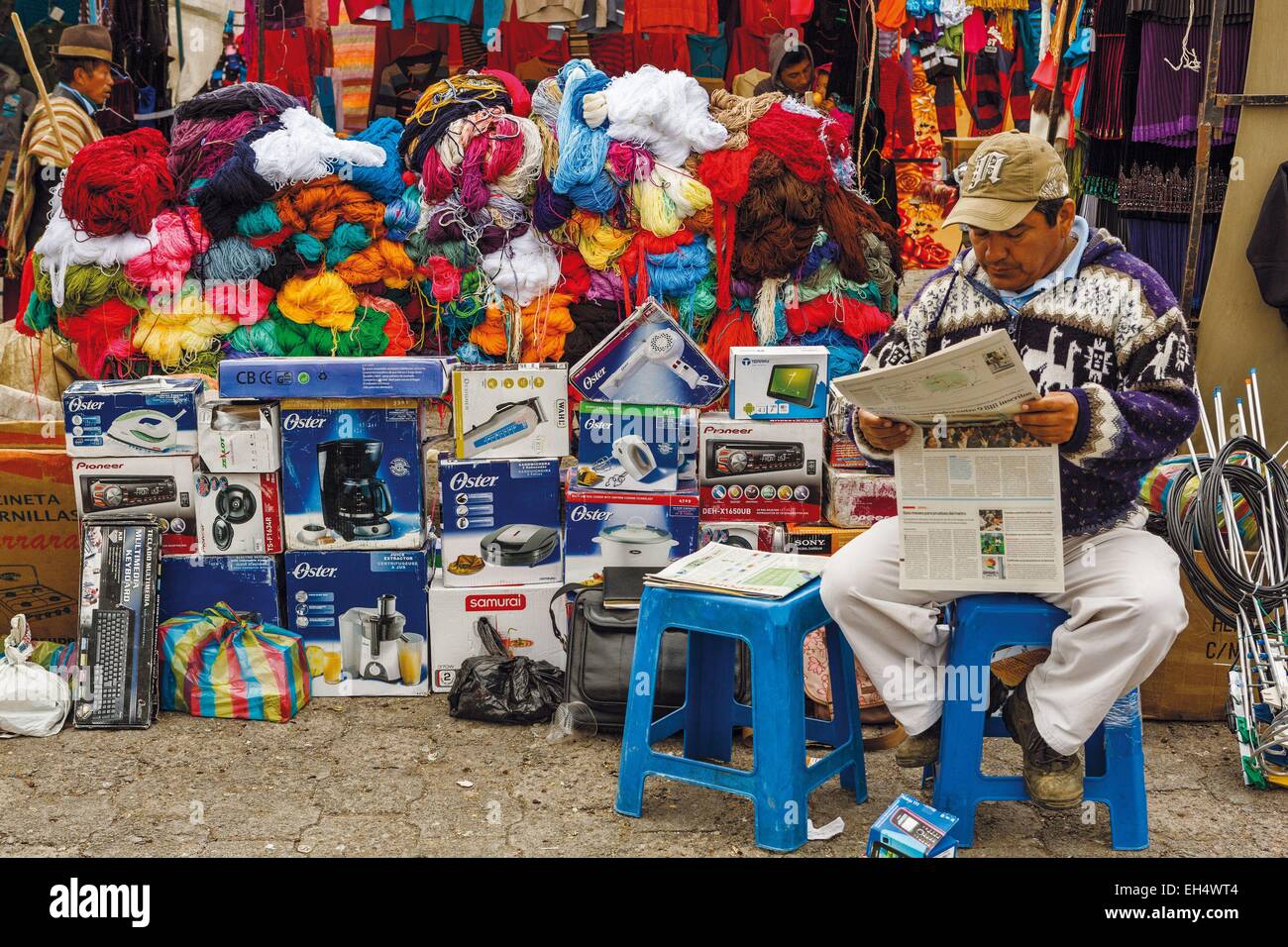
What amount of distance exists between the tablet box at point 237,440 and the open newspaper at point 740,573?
4.65 ft

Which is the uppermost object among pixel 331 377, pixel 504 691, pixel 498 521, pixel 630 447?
pixel 331 377

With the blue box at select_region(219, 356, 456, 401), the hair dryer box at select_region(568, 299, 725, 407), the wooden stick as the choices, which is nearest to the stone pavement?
the blue box at select_region(219, 356, 456, 401)

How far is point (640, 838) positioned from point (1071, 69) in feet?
13.4

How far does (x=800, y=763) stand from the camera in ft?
9.80

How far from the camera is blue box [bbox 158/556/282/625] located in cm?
399

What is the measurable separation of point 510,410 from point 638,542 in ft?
1.90

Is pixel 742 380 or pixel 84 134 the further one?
pixel 84 134

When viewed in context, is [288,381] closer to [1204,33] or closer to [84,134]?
[84,134]

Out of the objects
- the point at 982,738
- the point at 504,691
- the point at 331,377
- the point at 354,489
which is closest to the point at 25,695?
the point at 354,489

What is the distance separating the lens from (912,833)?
2795 millimetres

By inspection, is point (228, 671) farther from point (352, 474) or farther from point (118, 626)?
point (352, 474)

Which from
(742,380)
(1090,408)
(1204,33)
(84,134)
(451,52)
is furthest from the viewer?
(451,52)

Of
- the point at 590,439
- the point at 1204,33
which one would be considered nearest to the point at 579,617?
the point at 590,439

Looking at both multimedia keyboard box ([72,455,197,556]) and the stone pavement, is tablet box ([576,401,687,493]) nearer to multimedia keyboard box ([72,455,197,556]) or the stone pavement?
the stone pavement
